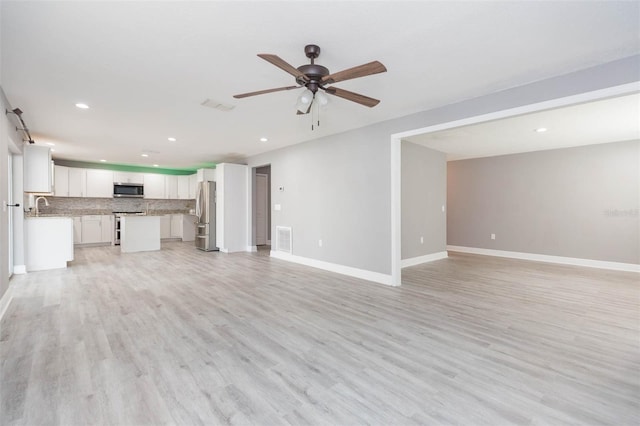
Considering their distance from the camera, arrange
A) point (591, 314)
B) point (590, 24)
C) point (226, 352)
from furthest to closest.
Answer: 1. point (591, 314)
2. point (226, 352)
3. point (590, 24)

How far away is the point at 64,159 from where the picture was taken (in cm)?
803

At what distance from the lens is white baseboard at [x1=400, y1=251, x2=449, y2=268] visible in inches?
220

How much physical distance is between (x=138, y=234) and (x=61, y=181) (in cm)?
287

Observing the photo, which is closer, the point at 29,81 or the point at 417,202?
the point at 29,81

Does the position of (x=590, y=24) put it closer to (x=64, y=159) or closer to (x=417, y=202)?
(x=417, y=202)

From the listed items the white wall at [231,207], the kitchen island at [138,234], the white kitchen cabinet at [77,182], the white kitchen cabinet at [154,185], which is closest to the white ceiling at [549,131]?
the white wall at [231,207]

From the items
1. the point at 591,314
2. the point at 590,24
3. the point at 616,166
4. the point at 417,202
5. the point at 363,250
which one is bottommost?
the point at 591,314

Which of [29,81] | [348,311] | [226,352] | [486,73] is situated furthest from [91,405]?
[486,73]

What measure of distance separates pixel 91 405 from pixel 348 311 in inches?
88.1

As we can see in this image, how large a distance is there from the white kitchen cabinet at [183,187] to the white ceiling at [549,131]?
7.96 meters

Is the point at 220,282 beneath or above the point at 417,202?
beneath

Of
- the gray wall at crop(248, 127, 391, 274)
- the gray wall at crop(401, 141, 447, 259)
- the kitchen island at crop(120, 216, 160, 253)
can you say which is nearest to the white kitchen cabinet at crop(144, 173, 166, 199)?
the kitchen island at crop(120, 216, 160, 253)

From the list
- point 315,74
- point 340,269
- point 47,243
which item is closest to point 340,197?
point 340,269

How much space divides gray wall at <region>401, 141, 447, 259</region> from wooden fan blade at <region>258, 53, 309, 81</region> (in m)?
3.70
